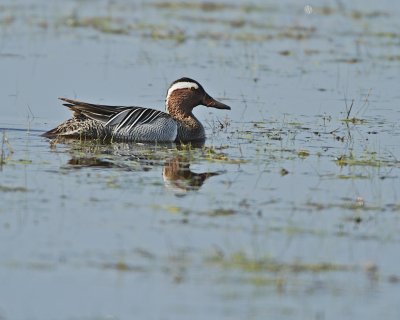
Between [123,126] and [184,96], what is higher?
[184,96]

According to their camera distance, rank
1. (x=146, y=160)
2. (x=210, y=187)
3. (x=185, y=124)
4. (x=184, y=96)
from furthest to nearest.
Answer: (x=184, y=96) < (x=185, y=124) < (x=146, y=160) < (x=210, y=187)

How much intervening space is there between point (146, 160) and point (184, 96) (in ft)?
8.57

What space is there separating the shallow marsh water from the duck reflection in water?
32 mm

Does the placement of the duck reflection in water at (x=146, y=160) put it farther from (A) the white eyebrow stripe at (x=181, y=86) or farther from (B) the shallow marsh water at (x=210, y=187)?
(A) the white eyebrow stripe at (x=181, y=86)

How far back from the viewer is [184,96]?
1430cm

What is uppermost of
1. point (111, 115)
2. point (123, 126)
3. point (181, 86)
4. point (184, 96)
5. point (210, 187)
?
point (181, 86)

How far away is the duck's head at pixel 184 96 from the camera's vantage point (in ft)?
46.6

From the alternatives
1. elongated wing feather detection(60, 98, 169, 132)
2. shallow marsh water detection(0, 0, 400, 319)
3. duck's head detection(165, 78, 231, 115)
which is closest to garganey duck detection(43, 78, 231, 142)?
elongated wing feather detection(60, 98, 169, 132)

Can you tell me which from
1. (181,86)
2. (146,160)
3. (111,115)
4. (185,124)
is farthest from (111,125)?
(146,160)

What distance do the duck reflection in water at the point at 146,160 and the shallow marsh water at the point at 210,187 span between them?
32 mm

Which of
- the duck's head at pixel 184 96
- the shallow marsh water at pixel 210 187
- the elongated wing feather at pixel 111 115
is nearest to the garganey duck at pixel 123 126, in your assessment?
the elongated wing feather at pixel 111 115

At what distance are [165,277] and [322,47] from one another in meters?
14.1

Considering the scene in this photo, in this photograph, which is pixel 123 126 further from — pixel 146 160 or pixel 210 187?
pixel 210 187

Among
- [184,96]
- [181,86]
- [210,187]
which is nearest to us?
[210,187]
